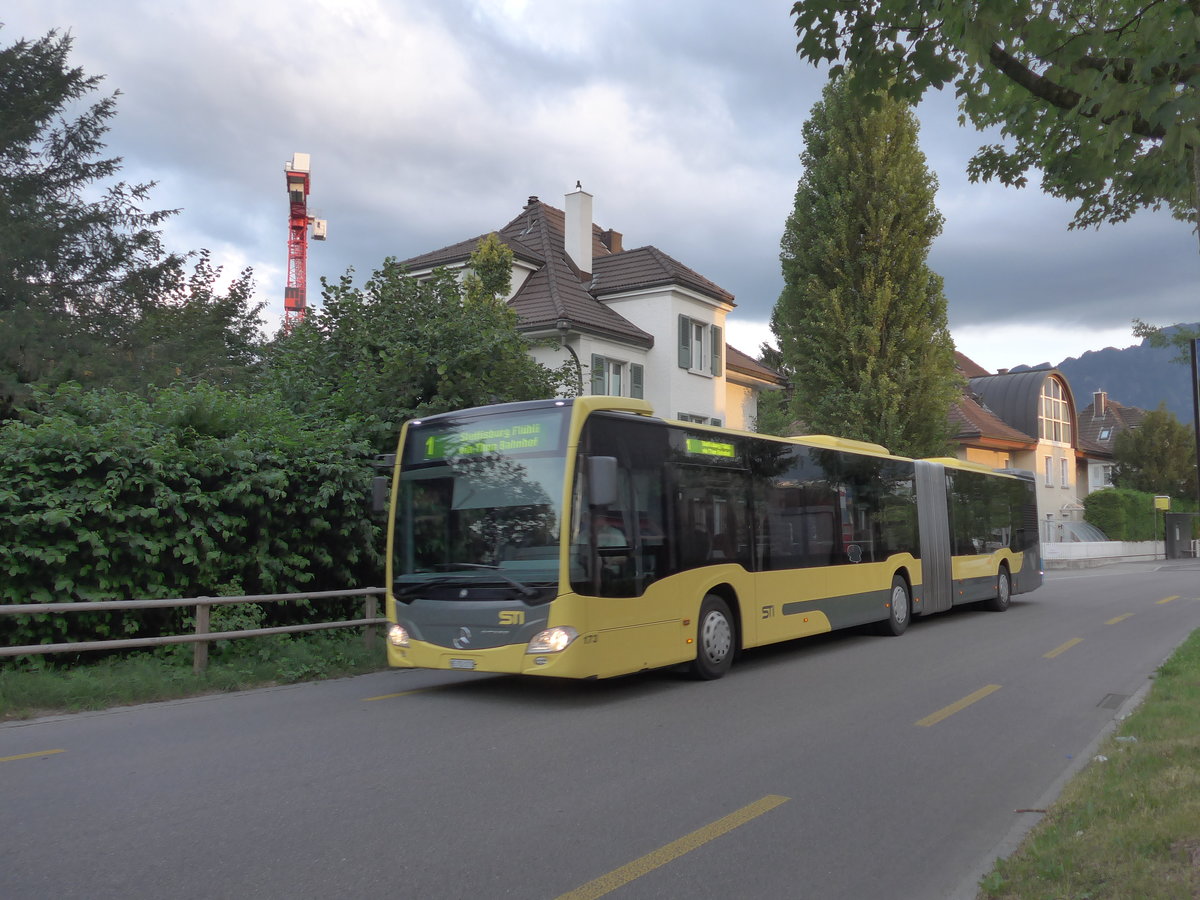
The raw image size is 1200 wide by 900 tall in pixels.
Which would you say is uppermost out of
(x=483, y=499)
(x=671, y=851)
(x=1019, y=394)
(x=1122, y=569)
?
(x=1019, y=394)

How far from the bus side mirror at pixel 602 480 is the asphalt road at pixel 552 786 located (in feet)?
6.40

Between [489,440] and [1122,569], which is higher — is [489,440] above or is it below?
above

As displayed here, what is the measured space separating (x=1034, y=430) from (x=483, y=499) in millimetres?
56656

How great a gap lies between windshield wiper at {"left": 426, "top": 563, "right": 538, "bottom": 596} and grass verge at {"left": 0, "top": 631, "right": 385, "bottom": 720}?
2718 millimetres

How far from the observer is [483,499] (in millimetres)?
9867

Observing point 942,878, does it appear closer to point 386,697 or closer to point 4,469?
point 386,697

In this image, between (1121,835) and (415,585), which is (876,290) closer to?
(415,585)

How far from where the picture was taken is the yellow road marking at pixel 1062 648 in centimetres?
1323

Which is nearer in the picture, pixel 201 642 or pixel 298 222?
pixel 201 642

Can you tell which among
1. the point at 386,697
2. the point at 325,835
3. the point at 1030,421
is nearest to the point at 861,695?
the point at 386,697

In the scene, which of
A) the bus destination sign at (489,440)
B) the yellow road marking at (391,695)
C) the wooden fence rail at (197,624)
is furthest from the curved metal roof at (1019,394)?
the yellow road marking at (391,695)

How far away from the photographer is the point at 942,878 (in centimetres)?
490

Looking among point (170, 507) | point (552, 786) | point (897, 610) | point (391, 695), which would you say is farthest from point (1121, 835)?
point (897, 610)

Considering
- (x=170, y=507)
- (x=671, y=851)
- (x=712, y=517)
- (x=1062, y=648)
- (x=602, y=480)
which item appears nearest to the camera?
(x=671, y=851)
